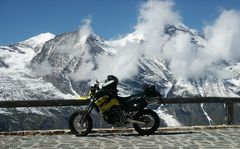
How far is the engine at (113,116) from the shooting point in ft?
50.1

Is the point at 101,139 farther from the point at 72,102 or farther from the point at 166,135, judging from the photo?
the point at 72,102

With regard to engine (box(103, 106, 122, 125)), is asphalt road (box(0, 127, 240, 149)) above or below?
below

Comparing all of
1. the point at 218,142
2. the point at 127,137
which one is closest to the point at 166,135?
the point at 127,137

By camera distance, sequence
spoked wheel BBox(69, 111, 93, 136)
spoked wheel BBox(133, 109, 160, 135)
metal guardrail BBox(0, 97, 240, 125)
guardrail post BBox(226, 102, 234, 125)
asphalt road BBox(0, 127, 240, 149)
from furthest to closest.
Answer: guardrail post BBox(226, 102, 234, 125), metal guardrail BBox(0, 97, 240, 125), spoked wheel BBox(69, 111, 93, 136), spoked wheel BBox(133, 109, 160, 135), asphalt road BBox(0, 127, 240, 149)

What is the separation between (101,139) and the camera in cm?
1430

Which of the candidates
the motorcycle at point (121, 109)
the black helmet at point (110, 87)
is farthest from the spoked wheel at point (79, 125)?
the black helmet at point (110, 87)

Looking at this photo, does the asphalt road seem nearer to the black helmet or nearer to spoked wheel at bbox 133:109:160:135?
spoked wheel at bbox 133:109:160:135

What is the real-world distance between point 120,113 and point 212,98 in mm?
4902

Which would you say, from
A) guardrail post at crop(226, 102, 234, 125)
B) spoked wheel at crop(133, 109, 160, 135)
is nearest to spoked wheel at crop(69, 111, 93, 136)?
spoked wheel at crop(133, 109, 160, 135)

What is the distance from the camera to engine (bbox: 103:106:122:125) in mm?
15258

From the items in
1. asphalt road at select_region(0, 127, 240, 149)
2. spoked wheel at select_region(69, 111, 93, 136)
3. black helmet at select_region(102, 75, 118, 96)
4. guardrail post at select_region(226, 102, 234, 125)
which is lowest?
asphalt road at select_region(0, 127, 240, 149)

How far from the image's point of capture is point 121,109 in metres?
15.3

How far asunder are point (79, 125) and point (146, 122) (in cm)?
207

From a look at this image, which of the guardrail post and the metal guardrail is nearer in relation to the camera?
the metal guardrail
